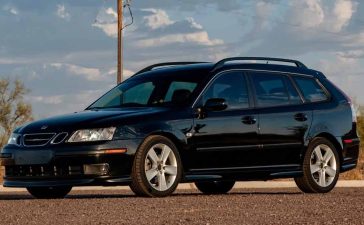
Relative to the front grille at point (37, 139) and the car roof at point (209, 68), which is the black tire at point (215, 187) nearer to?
the car roof at point (209, 68)

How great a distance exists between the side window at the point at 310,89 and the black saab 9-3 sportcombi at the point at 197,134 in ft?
0.06

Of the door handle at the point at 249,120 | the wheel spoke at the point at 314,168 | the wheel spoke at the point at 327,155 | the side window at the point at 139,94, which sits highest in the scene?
the side window at the point at 139,94

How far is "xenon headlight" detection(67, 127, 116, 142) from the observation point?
38.5 feet

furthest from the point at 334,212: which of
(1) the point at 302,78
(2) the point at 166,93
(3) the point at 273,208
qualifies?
(1) the point at 302,78

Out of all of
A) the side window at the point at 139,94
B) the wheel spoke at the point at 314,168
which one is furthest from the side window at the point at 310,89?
the side window at the point at 139,94

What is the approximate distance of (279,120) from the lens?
1327 cm

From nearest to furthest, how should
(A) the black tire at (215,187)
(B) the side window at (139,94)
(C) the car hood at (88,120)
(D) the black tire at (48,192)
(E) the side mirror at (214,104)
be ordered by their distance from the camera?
(C) the car hood at (88,120) < (E) the side mirror at (214,104) < (D) the black tire at (48,192) < (B) the side window at (139,94) < (A) the black tire at (215,187)

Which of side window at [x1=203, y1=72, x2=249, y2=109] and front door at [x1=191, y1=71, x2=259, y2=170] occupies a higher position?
side window at [x1=203, y1=72, x2=249, y2=109]

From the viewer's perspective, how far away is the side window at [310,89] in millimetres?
13995

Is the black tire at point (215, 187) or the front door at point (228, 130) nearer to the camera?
the front door at point (228, 130)

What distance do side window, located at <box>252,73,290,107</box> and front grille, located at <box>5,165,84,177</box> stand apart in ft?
9.26

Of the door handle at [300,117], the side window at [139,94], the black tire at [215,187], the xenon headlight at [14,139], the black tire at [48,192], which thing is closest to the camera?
the xenon headlight at [14,139]

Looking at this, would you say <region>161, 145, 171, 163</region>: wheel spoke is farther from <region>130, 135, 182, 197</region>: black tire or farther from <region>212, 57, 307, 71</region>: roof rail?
<region>212, 57, 307, 71</region>: roof rail

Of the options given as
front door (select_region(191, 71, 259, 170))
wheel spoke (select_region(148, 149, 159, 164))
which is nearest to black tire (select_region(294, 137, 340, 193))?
front door (select_region(191, 71, 259, 170))
